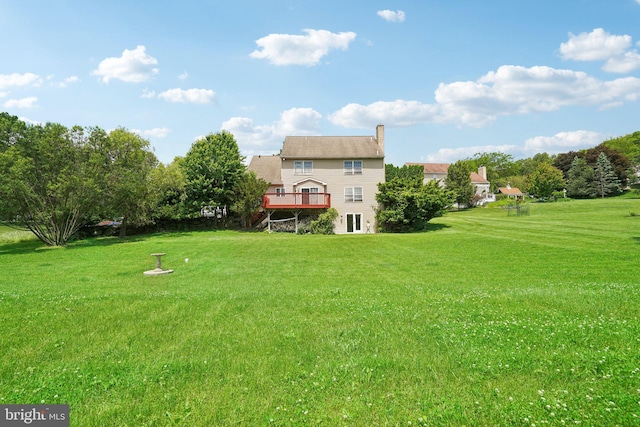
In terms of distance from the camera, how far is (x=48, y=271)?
1526 centimetres

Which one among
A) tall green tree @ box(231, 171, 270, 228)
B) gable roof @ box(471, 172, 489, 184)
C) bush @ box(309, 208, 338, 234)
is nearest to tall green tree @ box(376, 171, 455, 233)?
bush @ box(309, 208, 338, 234)

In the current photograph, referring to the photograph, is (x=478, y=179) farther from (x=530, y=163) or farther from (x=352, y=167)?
(x=352, y=167)

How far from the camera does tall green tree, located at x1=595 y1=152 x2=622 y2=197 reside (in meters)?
60.6

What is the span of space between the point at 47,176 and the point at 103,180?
145 inches

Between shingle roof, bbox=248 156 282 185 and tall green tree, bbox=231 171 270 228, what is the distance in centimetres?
504

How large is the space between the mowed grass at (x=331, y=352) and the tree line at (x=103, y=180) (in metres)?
19.4

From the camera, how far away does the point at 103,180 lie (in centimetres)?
2747

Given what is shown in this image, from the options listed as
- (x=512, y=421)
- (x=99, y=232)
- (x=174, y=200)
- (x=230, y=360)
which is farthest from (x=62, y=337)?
(x=99, y=232)

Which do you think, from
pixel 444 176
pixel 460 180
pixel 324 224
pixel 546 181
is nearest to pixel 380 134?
pixel 324 224

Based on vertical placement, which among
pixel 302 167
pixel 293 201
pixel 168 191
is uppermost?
pixel 302 167

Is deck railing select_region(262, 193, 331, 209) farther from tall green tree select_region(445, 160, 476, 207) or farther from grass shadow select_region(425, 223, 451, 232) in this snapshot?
tall green tree select_region(445, 160, 476, 207)

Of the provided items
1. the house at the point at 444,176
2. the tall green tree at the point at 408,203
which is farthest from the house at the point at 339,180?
the house at the point at 444,176

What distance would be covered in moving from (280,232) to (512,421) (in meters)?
30.4

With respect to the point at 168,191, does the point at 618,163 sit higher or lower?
higher
